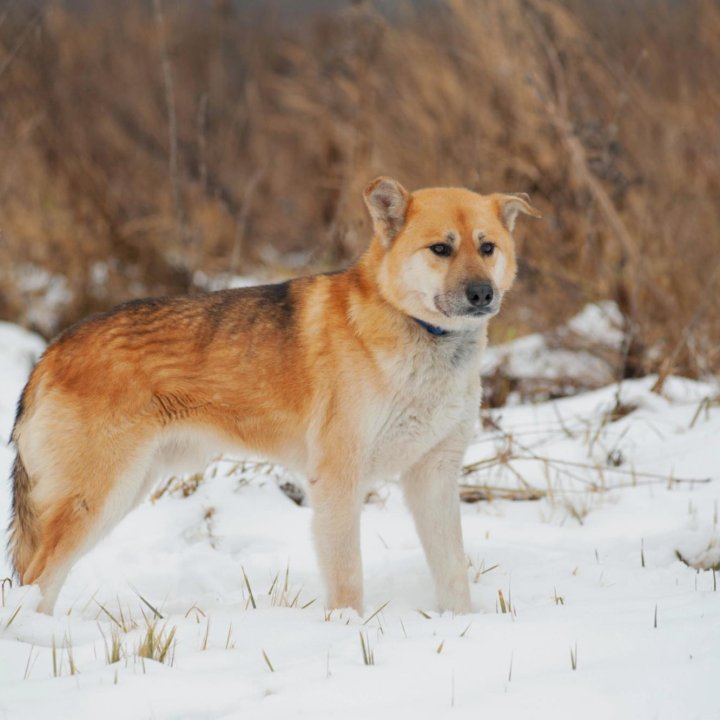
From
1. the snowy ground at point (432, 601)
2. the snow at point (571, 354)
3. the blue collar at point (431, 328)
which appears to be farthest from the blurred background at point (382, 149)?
the blue collar at point (431, 328)

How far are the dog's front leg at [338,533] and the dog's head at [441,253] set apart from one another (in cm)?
72

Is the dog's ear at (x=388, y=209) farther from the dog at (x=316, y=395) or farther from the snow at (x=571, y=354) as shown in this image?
the snow at (x=571, y=354)

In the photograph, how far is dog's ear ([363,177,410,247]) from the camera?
12.4 feet

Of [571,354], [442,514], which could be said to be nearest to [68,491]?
[442,514]

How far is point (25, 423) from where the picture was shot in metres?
3.85

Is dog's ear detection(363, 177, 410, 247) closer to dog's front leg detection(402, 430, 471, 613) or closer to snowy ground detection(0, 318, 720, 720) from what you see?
dog's front leg detection(402, 430, 471, 613)

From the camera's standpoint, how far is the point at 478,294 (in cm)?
352

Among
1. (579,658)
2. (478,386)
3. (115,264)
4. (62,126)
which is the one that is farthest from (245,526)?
(62,126)

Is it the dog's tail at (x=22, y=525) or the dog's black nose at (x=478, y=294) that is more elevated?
the dog's black nose at (x=478, y=294)

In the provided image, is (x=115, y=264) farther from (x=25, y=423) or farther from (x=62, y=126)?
(x=25, y=423)

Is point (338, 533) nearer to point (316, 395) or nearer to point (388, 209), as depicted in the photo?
point (316, 395)

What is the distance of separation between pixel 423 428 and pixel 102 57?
8.93 meters

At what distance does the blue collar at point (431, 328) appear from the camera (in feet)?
12.3

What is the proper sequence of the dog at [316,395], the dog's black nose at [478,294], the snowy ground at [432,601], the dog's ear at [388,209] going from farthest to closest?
the dog's ear at [388,209], the dog at [316,395], the dog's black nose at [478,294], the snowy ground at [432,601]
